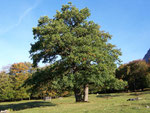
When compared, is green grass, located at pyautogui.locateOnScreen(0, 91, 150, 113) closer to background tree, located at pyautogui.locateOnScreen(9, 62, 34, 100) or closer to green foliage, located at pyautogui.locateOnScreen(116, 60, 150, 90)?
background tree, located at pyautogui.locateOnScreen(9, 62, 34, 100)

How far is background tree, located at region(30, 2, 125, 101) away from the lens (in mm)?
19734

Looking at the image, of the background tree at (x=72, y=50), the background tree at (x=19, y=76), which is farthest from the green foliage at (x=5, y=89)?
the background tree at (x=72, y=50)

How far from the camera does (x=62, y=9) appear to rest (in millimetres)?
24906

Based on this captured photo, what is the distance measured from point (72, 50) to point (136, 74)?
51.3m

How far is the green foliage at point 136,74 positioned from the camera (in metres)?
61.6

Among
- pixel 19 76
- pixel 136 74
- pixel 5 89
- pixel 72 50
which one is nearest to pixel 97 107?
pixel 72 50

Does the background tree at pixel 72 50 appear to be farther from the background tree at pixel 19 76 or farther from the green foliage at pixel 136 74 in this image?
the green foliage at pixel 136 74

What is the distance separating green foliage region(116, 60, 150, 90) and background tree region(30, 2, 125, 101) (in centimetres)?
4345

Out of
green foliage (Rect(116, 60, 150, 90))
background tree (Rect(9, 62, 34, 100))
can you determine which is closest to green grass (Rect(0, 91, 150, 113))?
background tree (Rect(9, 62, 34, 100))

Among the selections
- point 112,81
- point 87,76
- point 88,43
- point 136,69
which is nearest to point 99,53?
point 88,43

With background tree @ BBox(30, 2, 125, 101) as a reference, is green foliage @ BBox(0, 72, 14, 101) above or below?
below

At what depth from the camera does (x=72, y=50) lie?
20.4m

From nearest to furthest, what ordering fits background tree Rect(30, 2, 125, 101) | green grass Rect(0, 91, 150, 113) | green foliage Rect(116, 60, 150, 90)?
green grass Rect(0, 91, 150, 113)
background tree Rect(30, 2, 125, 101)
green foliage Rect(116, 60, 150, 90)

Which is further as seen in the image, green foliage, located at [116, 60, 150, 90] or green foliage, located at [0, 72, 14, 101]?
green foliage, located at [116, 60, 150, 90]
